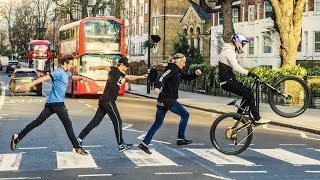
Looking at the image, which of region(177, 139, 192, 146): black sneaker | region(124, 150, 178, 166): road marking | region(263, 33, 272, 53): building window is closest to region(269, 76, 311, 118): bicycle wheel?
region(177, 139, 192, 146): black sneaker

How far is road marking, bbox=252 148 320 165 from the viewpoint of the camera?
10680 millimetres

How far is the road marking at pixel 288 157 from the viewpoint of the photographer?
1068cm

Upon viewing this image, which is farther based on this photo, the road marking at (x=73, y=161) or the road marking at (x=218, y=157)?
the road marking at (x=218, y=157)

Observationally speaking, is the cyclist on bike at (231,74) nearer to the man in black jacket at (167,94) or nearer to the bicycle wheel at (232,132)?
the bicycle wheel at (232,132)

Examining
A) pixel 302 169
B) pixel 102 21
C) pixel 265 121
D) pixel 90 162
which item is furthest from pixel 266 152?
pixel 102 21

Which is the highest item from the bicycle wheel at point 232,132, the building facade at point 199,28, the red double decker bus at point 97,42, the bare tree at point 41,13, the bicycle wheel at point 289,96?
the bare tree at point 41,13

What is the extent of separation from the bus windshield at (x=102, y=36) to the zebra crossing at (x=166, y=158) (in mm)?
20920

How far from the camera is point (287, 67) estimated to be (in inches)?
1100

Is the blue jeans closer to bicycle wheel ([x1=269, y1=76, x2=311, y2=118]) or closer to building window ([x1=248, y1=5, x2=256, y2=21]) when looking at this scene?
bicycle wheel ([x1=269, y1=76, x2=311, y2=118])

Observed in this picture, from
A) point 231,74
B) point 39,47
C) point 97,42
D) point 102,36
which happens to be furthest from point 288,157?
point 39,47

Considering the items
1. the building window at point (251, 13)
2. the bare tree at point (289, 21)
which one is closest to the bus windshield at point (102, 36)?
the bare tree at point (289, 21)

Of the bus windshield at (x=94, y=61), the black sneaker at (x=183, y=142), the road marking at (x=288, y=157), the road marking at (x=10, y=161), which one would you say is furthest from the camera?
the bus windshield at (x=94, y=61)

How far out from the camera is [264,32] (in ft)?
175

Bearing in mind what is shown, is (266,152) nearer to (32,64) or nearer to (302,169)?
(302,169)
